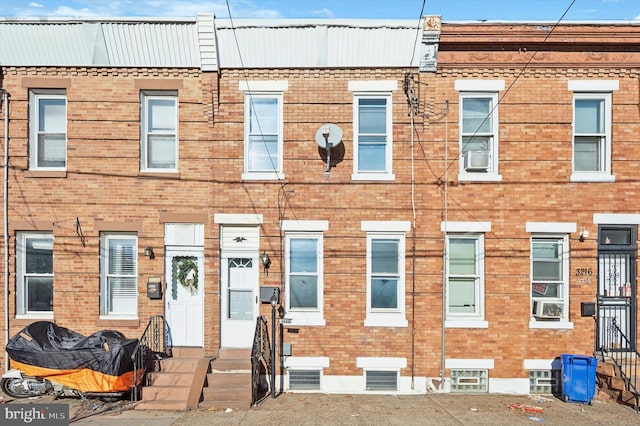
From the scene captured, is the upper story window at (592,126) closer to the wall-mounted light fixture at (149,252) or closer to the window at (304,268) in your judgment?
the window at (304,268)

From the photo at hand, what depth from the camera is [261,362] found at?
8852mm

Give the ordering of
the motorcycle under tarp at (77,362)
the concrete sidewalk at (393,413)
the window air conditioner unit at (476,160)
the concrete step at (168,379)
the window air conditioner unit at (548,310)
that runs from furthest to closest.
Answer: the window air conditioner unit at (476,160) < the window air conditioner unit at (548,310) < the concrete step at (168,379) < the motorcycle under tarp at (77,362) < the concrete sidewalk at (393,413)

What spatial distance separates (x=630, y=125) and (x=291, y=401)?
27.5 ft

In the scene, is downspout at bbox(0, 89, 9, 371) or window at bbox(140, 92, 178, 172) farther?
window at bbox(140, 92, 178, 172)

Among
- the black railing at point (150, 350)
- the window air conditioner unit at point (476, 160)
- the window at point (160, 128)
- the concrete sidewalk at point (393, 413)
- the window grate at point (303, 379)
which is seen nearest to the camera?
the concrete sidewalk at point (393, 413)

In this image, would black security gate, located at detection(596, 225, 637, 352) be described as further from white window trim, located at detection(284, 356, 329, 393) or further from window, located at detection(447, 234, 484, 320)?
white window trim, located at detection(284, 356, 329, 393)

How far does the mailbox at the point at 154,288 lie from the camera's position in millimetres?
8984

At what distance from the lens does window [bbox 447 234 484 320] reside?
900 centimetres

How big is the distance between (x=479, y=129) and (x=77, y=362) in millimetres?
8528

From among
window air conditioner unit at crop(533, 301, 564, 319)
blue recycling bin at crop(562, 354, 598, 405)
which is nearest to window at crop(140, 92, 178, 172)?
window air conditioner unit at crop(533, 301, 564, 319)

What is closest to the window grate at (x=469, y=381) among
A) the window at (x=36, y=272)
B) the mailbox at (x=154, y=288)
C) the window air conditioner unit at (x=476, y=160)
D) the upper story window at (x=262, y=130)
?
the window air conditioner unit at (x=476, y=160)

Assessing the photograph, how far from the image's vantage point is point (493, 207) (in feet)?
29.4

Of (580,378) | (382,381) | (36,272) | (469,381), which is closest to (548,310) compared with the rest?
(580,378)

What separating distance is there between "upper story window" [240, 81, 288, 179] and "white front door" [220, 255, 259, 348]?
1.87m
